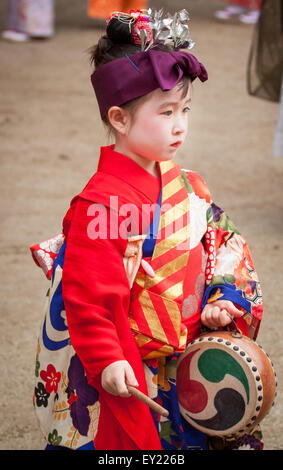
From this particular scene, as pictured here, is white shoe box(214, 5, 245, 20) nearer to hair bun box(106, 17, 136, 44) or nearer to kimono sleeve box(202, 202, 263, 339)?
kimono sleeve box(202, 202, 263, 339)

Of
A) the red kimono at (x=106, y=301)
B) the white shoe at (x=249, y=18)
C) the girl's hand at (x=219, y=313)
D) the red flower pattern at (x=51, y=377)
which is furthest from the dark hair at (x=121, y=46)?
the white shoe at (x=249, y=18)

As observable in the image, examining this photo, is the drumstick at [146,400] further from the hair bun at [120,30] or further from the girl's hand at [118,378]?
the hair bun at [120,30]

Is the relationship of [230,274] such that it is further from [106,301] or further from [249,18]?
[249,18]

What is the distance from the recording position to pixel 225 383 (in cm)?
151

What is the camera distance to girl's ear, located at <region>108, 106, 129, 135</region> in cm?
146

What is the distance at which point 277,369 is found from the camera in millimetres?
2303

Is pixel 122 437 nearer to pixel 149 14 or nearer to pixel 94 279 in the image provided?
pixel 94 279

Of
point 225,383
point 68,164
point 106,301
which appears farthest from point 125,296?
point 68,164

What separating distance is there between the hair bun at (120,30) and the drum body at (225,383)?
0.70m

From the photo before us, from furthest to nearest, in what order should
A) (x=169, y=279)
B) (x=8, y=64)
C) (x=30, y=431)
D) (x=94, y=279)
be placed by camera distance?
(x=8, y=64), (x=30, y=431), (x=169, y=279), (x=94, y=279)

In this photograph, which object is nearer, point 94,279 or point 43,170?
point 94,279

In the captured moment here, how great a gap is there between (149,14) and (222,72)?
450 cm
